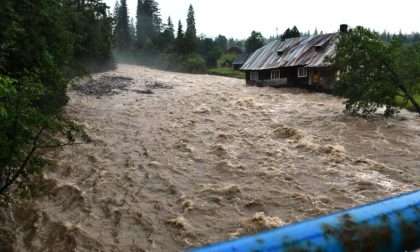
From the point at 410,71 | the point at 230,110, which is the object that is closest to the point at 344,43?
the point at 410,71

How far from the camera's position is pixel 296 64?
1459 inches

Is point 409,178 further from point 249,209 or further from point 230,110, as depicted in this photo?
point 230,110

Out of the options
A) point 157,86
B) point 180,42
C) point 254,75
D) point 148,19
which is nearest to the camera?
point 157,86

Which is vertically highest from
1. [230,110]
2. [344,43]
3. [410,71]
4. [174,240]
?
[344,43]

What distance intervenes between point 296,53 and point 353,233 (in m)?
39.5

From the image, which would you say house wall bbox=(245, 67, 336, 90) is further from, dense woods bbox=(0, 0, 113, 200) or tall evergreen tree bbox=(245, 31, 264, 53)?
tall evergreen tree bbox=(245, 31, 264, 53)

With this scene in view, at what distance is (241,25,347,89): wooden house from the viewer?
34.6m

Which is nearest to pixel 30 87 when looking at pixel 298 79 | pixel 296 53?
pixel 298 79

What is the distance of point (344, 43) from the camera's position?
23.3 meters

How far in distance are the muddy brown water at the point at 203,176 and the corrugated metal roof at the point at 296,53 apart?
1292 centimetres

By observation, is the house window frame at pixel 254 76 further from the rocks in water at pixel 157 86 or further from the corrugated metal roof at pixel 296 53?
the rocks in water at pixel 157 86

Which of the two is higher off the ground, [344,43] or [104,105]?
[344,43]

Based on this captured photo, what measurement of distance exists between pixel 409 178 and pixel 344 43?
12.2 meters

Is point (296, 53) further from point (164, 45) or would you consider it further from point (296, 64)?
point (164, 45)
